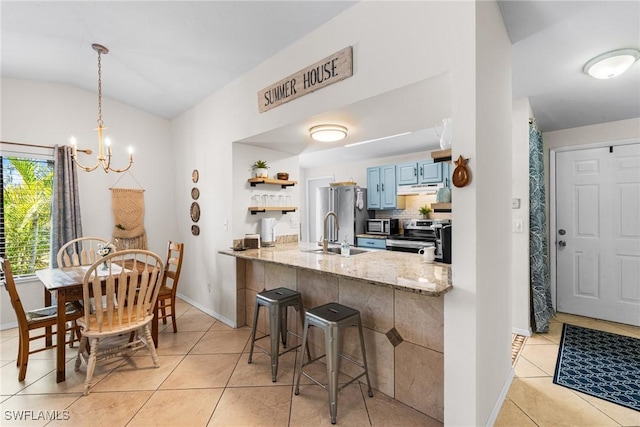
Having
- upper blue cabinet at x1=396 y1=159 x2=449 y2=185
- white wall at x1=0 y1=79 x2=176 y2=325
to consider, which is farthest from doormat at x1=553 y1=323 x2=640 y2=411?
white wall at x1=0 y1=79 x2=176 y2=325

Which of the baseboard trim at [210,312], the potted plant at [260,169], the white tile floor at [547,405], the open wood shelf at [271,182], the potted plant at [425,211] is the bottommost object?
the white tile floor at [547,405]

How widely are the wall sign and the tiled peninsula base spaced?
4.65 feet

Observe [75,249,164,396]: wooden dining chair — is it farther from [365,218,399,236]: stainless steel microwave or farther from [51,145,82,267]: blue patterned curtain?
[365,218,399,236]: stainless steel microwave

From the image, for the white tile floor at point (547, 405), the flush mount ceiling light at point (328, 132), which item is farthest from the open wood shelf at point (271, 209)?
the white tile floor at point (547, 405)

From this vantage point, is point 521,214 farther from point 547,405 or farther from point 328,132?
point 328,132

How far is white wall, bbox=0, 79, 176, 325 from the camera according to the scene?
3.41 meters

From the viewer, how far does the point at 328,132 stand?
2.63 metres

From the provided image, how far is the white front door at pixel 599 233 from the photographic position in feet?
10.6

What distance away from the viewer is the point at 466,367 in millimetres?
1591

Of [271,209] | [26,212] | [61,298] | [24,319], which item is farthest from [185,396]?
[26,212]

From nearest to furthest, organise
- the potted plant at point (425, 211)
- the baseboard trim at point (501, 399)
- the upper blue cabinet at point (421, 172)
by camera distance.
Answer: the baseboard trim at point (501, 399), the upper blue cabinet at point (421, 172), the potted plant at point (425, 211)

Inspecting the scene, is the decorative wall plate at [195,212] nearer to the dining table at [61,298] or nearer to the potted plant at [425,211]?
the dining table at [61,298]

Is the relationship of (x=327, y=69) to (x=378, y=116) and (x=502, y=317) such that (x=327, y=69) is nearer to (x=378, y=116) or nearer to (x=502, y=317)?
(x=378, y=116)

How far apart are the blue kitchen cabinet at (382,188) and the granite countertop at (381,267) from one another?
236cm
